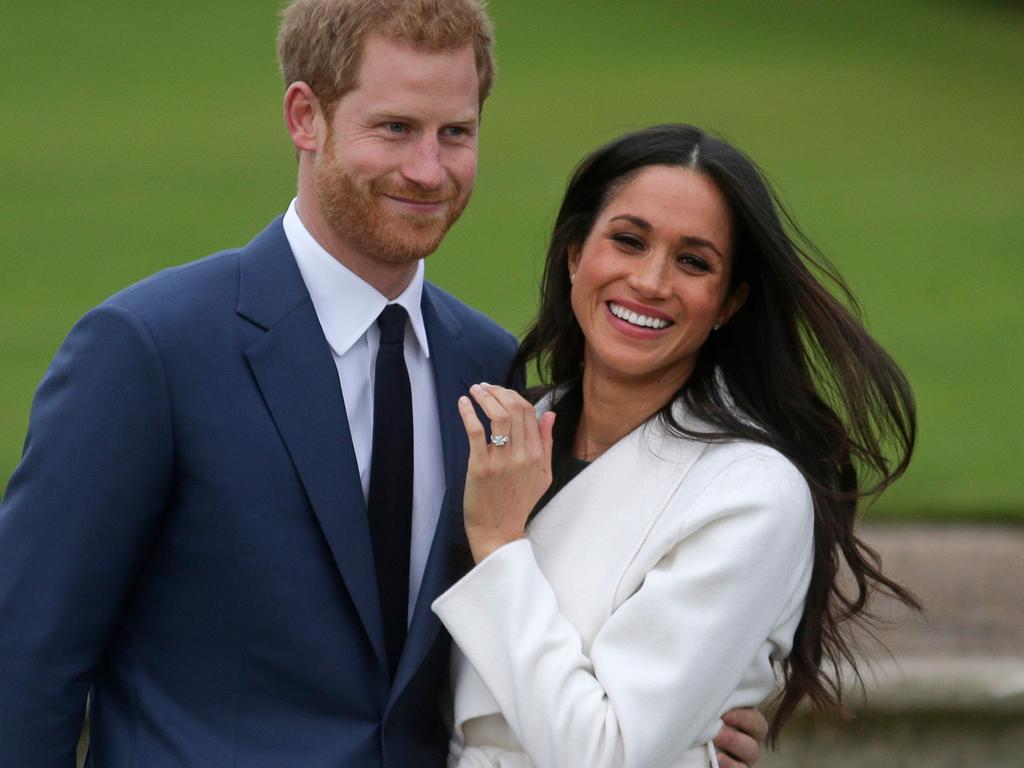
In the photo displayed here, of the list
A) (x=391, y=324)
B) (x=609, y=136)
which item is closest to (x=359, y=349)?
(x=391, y=324)

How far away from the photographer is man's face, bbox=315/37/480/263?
11.5 ft

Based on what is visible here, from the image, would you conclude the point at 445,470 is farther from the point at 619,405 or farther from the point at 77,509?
the point at 77,509

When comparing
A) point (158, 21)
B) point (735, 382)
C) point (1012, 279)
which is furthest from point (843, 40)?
point (735, 382)

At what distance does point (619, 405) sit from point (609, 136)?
15.0m

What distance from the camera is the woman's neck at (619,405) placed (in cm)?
388

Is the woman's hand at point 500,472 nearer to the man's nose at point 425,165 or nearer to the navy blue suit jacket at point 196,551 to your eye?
the navy blue suit jacket at point 196,551

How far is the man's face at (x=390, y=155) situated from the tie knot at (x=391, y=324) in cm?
11

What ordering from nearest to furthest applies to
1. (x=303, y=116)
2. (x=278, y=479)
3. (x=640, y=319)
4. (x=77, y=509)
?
(x=77, y=509)
(x=278, y=479)
(x=303, y=116)
(x=640, y=319)

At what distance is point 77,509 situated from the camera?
3273 mm

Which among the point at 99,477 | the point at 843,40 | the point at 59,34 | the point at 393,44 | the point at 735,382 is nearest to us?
the point at 99,477

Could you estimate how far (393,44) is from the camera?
350 centimetres

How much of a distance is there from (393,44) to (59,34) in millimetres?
22008

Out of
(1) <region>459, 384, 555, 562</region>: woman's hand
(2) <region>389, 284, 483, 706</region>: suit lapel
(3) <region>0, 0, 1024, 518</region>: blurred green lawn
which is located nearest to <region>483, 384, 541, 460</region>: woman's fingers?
(1) <region>459, 384, 555, 562</region>: woman's hand

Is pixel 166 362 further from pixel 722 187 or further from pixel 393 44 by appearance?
pixel 722 187
